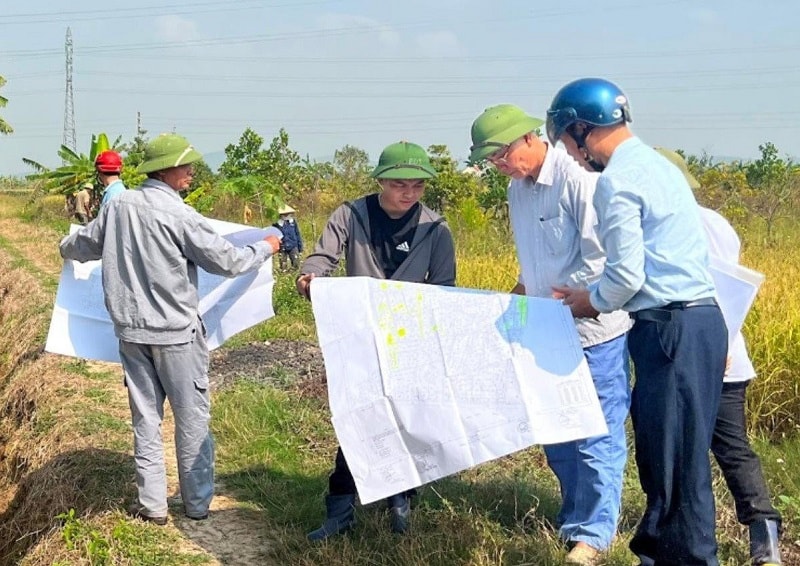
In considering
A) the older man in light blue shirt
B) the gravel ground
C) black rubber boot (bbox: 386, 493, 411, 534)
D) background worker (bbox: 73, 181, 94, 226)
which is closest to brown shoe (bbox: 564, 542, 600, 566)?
the older man in light blue shirt

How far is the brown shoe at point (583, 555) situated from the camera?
3277 millimetres

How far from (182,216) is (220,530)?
1.53 metres

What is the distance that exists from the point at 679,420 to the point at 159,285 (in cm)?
230

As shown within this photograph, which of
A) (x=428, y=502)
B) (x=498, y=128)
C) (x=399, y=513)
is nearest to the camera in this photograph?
(x=498, y=128)

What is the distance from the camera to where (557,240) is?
324 cm

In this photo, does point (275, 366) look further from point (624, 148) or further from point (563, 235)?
point (624, 148)

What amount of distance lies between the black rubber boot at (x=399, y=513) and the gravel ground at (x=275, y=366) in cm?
215

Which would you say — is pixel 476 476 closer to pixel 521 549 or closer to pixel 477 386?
pixel 521 549

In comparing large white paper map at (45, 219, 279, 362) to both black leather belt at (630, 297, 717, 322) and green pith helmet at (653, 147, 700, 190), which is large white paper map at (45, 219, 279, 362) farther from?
black leather belt at (630, 297, 717, 322)

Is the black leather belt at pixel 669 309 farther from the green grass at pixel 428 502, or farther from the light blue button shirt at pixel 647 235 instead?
the green grass at pixel 428 502

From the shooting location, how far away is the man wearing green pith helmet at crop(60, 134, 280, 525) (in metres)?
3.74

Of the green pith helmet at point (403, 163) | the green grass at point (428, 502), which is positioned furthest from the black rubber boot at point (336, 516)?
the green pith helmet at point (403, 163)

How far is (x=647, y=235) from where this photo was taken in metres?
2.49

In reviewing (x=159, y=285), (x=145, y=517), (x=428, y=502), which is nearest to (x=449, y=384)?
(x=428, y=502)
